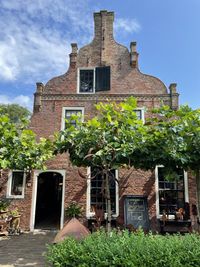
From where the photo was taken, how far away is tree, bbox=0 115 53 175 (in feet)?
19.7

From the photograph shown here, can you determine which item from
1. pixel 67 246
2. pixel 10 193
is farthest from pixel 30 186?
pixel 67 246

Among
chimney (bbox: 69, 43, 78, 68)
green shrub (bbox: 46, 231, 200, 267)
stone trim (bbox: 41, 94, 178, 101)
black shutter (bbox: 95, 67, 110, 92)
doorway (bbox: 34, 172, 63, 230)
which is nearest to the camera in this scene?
green shrub (bbox: 46, 231, 200, 267)

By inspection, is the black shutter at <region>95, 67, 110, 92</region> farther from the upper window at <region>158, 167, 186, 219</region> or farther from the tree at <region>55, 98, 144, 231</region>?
the tree at <region>55, 98, 144, 231</region>

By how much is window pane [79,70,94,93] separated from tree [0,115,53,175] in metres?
5.41

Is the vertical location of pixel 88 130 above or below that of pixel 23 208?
above

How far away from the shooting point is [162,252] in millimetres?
3697

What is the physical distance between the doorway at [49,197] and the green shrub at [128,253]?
8.59m

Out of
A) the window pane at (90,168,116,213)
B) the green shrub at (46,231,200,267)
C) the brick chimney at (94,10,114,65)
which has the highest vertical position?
the brick chimney at (94,10,114,65)

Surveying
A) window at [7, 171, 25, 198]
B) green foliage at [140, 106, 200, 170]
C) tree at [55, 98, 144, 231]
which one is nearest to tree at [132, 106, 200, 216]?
green foliage at [140, 106, 200, 170]

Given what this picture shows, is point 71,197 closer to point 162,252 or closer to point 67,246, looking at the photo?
point 67,246

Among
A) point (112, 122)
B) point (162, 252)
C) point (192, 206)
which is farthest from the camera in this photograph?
point (192, 206)

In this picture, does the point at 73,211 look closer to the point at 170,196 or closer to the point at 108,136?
the point at 170,196

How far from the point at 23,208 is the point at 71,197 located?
205 cm

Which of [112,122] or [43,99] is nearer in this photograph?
[112,122]
